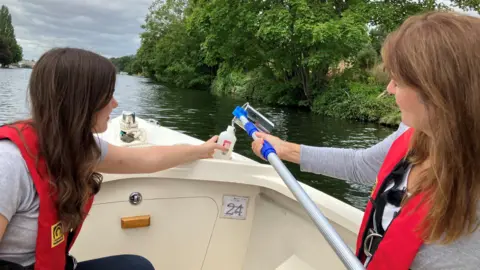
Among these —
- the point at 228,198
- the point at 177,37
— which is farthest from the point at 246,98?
the point at 228,198

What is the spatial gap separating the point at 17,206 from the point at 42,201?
6 cm

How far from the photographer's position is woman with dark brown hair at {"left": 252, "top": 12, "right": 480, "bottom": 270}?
0.90m

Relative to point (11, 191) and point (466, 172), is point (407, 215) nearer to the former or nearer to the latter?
point (466, 172)

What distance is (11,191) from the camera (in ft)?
3.49

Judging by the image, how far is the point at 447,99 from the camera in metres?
0.91

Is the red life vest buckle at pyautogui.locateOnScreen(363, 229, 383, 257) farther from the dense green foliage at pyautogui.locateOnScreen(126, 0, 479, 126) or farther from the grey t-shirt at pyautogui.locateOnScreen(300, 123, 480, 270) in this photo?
the dense green foliage at pyautogui.locateOnScreen(126, 0, 479, 126)

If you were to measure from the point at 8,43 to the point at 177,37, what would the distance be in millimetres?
23354

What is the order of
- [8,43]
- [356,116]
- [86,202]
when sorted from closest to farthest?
[86,202], [356,116], [8,43]

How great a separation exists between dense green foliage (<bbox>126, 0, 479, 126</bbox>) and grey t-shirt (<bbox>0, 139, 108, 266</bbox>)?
46.3 ft

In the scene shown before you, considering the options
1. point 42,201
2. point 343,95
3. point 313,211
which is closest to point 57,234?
point 42,201

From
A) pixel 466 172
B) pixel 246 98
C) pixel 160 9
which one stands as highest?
pixel 160 9

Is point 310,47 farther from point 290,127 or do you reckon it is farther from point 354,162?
point 354,162

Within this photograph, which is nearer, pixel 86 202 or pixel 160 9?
pixel 86 202

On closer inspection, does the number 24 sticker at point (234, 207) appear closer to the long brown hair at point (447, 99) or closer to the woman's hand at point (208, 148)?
the woman's hand at point (208, 148)
